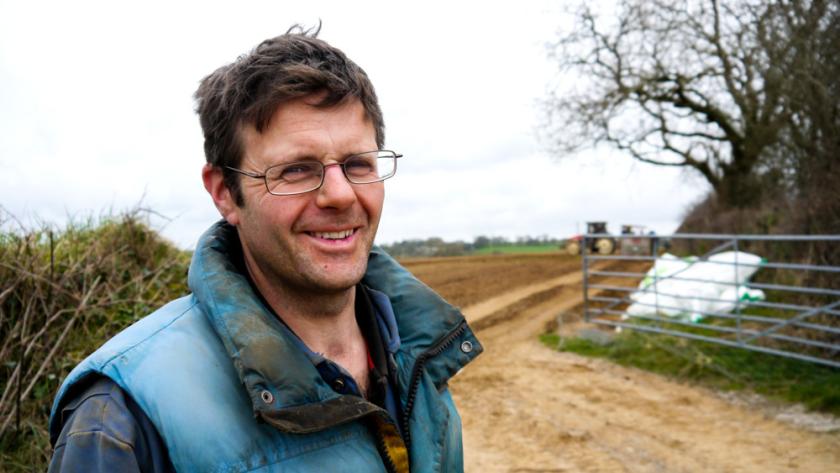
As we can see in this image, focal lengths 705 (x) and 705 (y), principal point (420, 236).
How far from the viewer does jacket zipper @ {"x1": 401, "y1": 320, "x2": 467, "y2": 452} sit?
6.18ft

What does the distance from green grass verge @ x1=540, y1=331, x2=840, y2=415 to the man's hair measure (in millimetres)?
6131

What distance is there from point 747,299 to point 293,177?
885 centimetres

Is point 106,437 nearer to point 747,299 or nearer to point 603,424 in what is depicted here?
point 603,424

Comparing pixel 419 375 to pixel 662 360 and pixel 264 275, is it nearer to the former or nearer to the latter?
pixel 264 275

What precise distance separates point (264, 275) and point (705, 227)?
56.9ft


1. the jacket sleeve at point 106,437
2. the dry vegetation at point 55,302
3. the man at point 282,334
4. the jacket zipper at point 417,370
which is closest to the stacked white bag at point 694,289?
the dry vegetation at point 55,302

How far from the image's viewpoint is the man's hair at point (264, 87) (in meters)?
1.77

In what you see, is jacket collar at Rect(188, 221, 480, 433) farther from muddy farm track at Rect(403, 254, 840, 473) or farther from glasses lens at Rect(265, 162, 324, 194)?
muddy farm track at Rect(403, 254, 840, 473)

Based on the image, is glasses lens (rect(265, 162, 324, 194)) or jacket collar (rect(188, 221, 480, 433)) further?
glasses lens (rect(265, 162, 324, 194))

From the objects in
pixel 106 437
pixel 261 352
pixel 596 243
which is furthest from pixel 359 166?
pixel 596 243

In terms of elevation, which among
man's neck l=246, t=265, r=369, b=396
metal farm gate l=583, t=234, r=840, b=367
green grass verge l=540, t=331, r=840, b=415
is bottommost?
green grass verge l=540, t=331, r=840, b=415

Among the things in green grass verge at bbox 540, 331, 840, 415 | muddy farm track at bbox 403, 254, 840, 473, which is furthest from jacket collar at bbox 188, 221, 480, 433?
green grass verge at bbox 540, 331, 840, 415

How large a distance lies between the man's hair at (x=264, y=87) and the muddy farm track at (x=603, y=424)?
415 cm

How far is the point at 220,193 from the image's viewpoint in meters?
1.93
